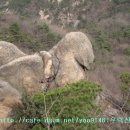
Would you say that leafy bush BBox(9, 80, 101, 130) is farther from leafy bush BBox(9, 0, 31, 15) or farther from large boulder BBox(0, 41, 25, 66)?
leafy bush BBox(9, 0, 31, 15)

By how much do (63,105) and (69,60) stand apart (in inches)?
146

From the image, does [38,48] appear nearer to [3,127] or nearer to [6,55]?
[6,55]

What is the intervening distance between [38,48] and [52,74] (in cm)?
1038

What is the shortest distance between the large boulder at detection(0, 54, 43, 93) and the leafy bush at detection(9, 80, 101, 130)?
7.14 ft

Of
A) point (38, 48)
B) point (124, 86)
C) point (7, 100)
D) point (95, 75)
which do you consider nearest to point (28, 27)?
point (38, 48)

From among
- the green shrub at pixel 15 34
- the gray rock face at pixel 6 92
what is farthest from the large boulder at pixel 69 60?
the green shrub at pixel 15 34

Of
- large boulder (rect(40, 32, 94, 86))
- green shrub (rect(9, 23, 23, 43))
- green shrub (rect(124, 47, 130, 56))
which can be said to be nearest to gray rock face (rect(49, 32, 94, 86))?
large boulder (rect(40, 32, 94, 86))

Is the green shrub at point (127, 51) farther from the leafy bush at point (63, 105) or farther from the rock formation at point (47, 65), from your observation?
the leafy bush at point (63, 105)

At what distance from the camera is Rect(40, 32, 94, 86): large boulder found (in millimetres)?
10305

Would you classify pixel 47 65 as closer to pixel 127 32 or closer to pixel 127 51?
pixel 127 51

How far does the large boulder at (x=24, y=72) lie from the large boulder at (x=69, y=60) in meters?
0.31

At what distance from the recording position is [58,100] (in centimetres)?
696

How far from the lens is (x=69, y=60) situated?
34.5 feet

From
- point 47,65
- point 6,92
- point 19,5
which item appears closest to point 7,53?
point 47,65
